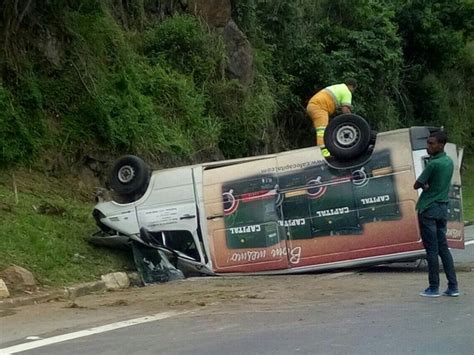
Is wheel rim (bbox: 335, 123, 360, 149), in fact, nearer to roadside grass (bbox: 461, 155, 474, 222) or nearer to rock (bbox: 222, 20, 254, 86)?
rock (bbox: 222, 20, 254, 86)

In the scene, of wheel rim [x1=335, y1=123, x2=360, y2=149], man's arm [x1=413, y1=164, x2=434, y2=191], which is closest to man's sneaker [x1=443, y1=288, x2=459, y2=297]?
man's arm [x1=413, y1=164, x2=434, y2=191]

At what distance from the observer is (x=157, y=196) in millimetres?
11766

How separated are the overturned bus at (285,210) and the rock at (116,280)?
0.63 m

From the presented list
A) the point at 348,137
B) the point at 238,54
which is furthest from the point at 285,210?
the point at 238,54

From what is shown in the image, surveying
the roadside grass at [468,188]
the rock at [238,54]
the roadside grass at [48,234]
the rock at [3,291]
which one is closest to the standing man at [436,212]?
the roadside grass at [48,234]

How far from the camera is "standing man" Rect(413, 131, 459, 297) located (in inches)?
356

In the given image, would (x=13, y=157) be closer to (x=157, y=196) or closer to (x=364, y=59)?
(x=157, y=196)

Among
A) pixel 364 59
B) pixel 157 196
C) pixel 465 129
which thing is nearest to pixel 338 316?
pixel 157 196

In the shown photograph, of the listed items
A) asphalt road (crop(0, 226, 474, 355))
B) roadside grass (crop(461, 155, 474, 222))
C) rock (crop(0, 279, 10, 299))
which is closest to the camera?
asphalt road (crop(0, 226, 474, 355))

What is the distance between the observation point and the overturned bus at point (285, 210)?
36.4ft

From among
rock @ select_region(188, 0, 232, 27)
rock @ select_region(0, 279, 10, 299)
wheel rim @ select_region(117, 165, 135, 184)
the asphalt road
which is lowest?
the asphalt road

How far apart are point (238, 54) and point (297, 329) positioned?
15181 millimetres

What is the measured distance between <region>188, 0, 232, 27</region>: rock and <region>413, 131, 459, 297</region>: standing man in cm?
1319

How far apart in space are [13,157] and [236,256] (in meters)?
4.93
